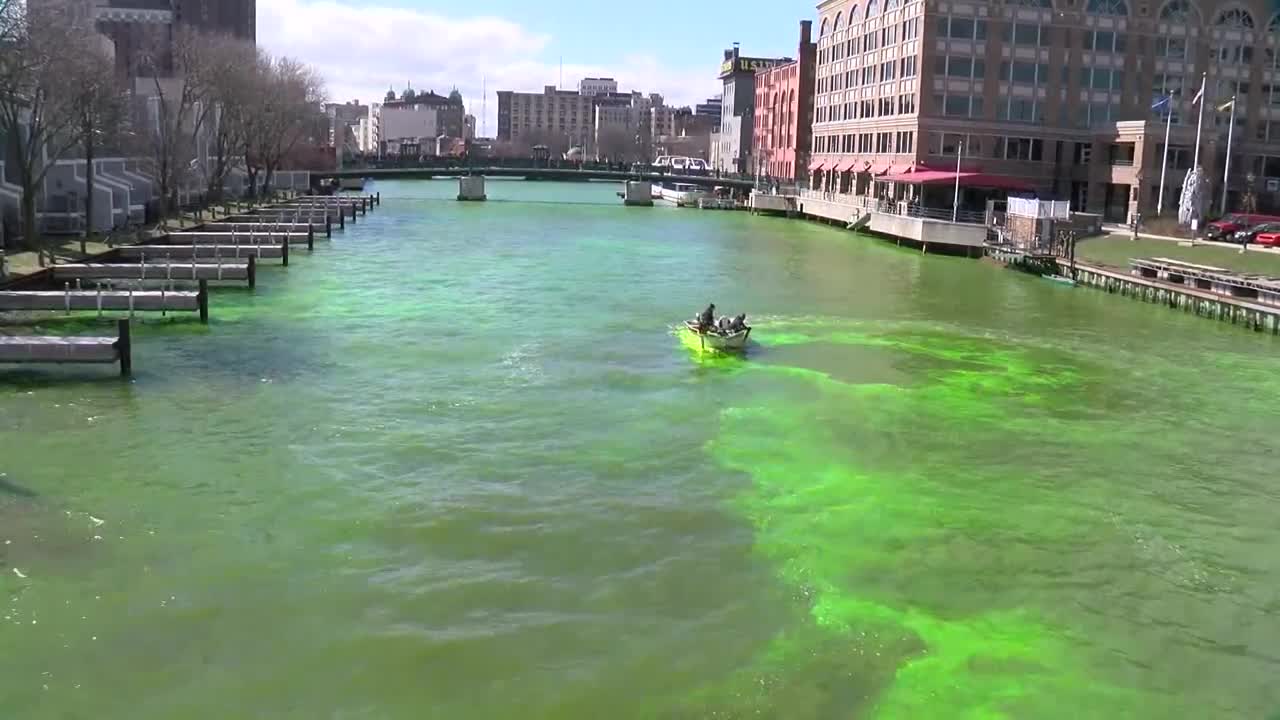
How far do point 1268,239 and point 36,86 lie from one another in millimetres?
61731

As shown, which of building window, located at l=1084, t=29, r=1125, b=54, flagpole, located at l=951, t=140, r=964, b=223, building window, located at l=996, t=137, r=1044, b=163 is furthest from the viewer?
building window, located at l=996, t=137, r=1044, b=163

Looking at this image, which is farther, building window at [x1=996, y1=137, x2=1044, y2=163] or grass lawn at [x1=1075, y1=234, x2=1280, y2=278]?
building window at [x1=996, y1=137, x2=1044, y2=163]

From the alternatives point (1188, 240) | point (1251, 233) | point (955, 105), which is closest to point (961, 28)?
point (955, 105)

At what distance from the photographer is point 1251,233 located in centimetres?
6656

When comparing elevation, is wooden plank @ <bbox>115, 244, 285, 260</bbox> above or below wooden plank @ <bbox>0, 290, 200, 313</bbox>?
above

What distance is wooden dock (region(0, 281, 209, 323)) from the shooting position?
36.9 meters

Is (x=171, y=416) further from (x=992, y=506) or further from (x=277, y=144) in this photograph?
(x=277, y=144)

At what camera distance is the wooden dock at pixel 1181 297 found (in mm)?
47094

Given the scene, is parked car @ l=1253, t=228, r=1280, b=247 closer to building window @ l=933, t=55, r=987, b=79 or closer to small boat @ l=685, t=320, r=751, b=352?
building window @ l=933, t=55, r=987, b=79

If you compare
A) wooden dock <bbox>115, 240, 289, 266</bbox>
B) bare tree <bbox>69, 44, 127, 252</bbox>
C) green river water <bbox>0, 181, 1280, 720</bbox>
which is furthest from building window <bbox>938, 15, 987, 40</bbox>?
bare tree <bbox>69, 44, 127, 252</bbox>

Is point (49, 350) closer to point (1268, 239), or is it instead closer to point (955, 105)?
point (1268, 239)

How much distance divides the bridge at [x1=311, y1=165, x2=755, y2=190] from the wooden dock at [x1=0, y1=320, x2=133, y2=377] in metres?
131

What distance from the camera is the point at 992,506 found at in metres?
21.7

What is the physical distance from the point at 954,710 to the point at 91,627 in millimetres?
11014
